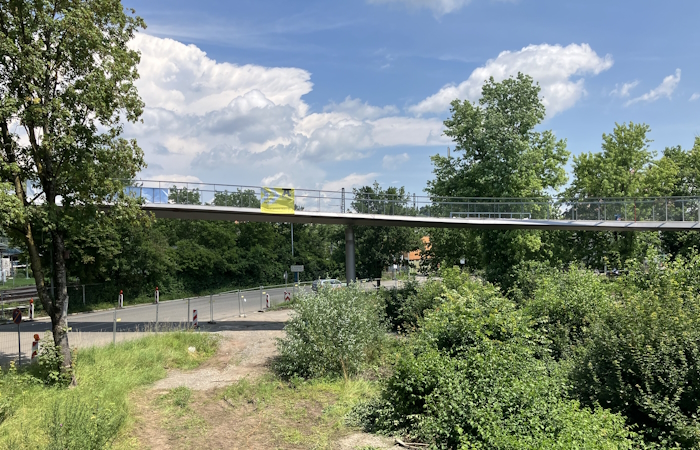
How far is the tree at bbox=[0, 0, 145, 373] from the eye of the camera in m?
10.9

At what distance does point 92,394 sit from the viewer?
32.3 ft

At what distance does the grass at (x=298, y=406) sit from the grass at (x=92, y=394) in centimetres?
147

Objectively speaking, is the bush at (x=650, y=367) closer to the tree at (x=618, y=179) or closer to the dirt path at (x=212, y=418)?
the dirt path at (x=212, y=418)

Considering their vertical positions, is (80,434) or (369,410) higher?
(80,434)

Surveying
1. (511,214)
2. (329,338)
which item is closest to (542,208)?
(511,214)

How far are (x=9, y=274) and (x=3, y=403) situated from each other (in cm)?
5036

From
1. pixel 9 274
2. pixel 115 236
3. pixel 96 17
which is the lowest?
pixel 9 274

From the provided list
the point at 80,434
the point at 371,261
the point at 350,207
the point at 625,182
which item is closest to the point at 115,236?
the point at 350,207

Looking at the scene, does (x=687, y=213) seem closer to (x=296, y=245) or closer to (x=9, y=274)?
(x=296, y=245)

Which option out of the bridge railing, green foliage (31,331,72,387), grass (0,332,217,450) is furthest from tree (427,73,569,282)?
green foliage (31,331,72,387)

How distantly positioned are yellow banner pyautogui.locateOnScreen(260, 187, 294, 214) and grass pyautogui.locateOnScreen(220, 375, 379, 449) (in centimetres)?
1162

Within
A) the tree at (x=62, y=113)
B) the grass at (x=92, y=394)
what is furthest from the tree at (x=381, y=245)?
the tree at (x=62, y=113)

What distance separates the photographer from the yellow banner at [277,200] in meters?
22.7

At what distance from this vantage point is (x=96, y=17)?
38.9 feet
